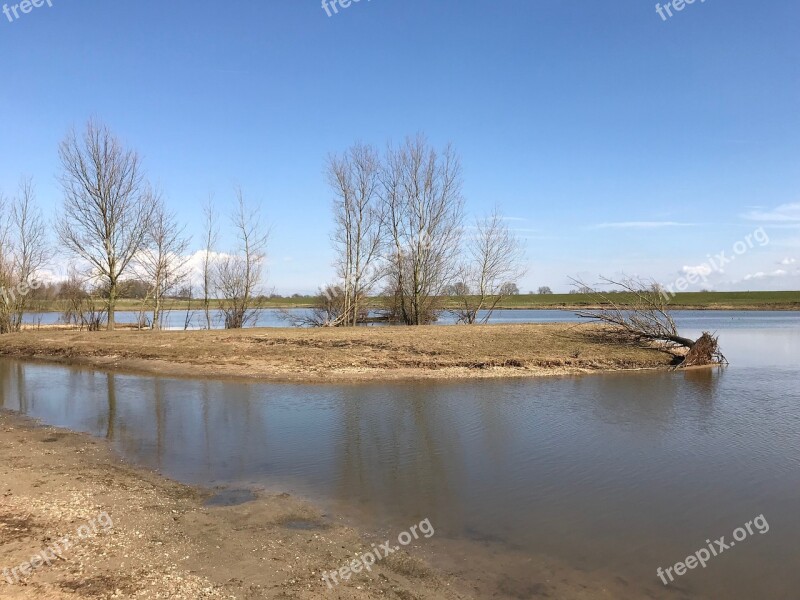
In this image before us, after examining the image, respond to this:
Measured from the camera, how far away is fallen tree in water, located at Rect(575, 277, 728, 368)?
19408 mm

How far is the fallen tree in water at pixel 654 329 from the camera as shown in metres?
19.4

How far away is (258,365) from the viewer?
59.9ft

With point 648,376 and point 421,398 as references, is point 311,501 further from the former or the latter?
point 648,376

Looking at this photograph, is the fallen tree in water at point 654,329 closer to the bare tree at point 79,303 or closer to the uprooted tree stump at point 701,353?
the uprooted tree stump at point 701,353

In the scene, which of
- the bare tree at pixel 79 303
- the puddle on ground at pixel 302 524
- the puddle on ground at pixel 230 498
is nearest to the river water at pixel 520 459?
the puddle on ground at pixel 230 498

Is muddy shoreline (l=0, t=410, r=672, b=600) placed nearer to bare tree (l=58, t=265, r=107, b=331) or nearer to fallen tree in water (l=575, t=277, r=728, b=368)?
fallen tree in water (l=575, t=277, r=728, b=368)

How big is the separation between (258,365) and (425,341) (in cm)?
648

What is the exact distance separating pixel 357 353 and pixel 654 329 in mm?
11911

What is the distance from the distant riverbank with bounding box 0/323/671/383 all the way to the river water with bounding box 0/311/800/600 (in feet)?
4.96

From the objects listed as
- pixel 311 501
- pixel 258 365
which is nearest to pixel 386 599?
pixel 311 501

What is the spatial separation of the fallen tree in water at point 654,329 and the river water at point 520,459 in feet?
8.56

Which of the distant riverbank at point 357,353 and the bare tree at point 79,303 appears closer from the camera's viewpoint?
the distant riverbank at point 357,353

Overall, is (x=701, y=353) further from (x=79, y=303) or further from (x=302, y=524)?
(x=79, y=303)

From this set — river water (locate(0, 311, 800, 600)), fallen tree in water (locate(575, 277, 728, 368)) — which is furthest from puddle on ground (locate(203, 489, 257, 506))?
fallen tree in water (locate(575, 277, 728, 368))
